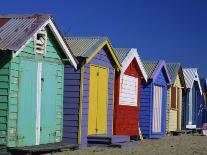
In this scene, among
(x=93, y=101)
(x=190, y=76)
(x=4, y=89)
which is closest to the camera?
(x=4, y=89)

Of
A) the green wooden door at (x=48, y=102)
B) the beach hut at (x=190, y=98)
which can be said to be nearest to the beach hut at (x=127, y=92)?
the green wooden door at (x=48, y=102)

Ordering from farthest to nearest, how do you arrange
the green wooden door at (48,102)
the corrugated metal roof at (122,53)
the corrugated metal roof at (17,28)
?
the corrugated metal roof at (122,53) → the green wooden door at (48,102) → the corrugated metal roof at (17,28)

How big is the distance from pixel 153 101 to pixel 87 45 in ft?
24.4

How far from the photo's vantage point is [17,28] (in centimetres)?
1430

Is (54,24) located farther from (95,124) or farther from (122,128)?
(122,128)

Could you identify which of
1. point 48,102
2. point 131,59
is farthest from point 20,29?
point 131,59

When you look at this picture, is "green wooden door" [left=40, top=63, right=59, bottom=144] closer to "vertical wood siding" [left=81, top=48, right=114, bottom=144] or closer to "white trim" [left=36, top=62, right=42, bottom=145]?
"white trim" [left=36, top=62, right=42, bottom=145]

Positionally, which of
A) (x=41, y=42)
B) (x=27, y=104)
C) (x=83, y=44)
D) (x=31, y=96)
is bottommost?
(x=27, y=104)

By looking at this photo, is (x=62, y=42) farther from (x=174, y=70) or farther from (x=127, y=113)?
(x=174, y=70)

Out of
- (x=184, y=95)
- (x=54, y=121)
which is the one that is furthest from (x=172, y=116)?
(x=54, y=121)

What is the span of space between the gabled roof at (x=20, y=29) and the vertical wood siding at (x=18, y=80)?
0.96 feet

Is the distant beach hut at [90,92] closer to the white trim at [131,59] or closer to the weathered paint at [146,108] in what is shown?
the white trim at [131,59]

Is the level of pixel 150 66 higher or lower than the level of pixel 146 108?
higher

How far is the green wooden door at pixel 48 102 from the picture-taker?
15.2 meters
